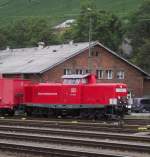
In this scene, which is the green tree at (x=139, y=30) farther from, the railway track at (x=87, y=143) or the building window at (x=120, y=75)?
the railway track at (x=87, y=143)

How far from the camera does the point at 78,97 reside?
40.7m

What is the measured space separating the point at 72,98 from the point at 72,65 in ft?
97.8

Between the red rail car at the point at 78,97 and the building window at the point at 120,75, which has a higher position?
the building window at the point at 120,75

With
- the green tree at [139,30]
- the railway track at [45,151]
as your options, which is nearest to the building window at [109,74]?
the green tree at [139,30]

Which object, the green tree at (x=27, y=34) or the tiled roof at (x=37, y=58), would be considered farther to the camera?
the green tree at (x=27, y=34)

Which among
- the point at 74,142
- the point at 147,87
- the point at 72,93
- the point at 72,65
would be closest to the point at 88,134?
the point at 74,142

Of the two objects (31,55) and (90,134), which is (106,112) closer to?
(90,134)

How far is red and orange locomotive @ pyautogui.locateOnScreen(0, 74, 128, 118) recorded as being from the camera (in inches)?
1539

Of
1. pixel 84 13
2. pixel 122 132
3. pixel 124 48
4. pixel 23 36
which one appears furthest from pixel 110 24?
pixel 122 132

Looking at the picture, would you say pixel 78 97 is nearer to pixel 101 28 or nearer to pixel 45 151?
pixel 45 151

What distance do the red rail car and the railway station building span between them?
20.5 meters

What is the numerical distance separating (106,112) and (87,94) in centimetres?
207

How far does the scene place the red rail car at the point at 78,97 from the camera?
3906 cm

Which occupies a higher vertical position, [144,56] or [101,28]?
[101,28]
